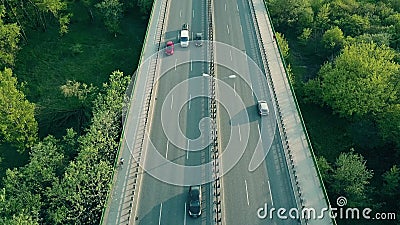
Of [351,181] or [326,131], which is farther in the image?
[326,131]

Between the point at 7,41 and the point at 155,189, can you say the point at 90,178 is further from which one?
the point at 7,41

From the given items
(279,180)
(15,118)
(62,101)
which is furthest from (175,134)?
(62,101)

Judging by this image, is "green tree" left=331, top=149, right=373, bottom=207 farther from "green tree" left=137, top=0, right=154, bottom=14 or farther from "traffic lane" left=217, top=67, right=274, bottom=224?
"green tree" left=137, top=0, right=154, bottom=14

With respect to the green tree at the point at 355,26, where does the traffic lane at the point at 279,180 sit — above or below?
below

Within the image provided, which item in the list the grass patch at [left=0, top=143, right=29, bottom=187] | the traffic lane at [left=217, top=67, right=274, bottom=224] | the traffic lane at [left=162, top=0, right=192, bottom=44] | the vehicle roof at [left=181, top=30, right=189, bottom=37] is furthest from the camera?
the traffic lane at [left=162, top=0, right=192, bottom=44]

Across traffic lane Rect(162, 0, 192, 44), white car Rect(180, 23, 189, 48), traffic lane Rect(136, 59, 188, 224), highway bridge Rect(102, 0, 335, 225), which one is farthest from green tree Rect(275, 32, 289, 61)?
traffic lane Rect(136, 59, 188, 224)

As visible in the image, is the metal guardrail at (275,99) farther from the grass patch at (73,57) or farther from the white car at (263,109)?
the grass patch at (73,57)

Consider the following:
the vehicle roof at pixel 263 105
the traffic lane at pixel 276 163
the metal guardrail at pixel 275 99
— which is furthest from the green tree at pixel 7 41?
the vehicle roof at pixel 263 105
